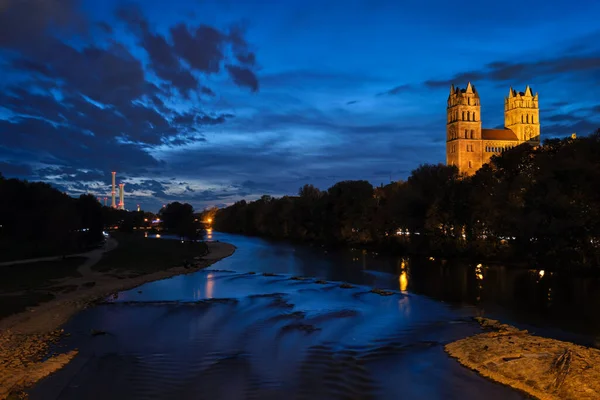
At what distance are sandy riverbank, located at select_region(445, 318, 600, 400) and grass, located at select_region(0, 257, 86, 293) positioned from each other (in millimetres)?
31764

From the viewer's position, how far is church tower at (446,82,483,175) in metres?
164

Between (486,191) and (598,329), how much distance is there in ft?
132

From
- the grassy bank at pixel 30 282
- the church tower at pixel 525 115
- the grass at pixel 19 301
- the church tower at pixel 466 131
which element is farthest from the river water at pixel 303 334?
the church tower at pixel 525 115

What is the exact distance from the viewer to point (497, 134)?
173 m

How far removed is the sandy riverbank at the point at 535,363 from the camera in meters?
15.4

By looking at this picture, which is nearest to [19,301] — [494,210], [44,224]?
[44,224]

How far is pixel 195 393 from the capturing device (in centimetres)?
1532

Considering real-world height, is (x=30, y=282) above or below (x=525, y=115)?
below

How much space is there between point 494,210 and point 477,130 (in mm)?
119347

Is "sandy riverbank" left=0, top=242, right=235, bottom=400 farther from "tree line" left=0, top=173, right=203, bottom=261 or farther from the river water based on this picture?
"tree line" left=0, top=173, right=203, bottom=261

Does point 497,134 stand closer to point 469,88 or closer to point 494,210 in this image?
point 469,88

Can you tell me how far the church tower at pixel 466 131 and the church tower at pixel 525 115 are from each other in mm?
19750

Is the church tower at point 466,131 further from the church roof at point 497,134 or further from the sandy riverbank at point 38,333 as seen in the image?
the sandy riverbank at point 38,333

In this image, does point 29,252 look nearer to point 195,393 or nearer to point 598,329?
point 195,393
